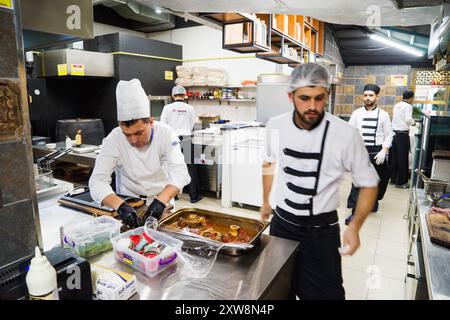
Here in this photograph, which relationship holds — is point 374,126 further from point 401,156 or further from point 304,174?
point 304,174

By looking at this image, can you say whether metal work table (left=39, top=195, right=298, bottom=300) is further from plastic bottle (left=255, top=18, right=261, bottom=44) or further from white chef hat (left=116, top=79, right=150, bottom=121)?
plastic bottle (left=255, top=18, right=261, bottom=44)

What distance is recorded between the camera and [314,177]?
148cm

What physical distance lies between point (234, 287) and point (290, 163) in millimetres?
670

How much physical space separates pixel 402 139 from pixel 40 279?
588 cm

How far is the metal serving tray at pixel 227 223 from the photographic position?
1.33 m

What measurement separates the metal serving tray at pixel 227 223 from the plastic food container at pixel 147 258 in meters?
0.17

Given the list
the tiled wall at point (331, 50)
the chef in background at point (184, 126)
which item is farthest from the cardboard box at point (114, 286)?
the tiled wall at point (331, 50)

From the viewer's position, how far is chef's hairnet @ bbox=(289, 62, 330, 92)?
1295 mm

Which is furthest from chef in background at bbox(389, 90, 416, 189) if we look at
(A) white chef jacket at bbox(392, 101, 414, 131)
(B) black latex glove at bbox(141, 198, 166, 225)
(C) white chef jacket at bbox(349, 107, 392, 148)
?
(B) black latex glove at bbox(141, 198, 166, 225)

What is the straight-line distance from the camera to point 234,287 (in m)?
1.12

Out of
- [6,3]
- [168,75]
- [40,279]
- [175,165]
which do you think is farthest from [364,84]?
[40,279]

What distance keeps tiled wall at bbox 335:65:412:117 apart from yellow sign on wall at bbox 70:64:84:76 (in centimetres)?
643

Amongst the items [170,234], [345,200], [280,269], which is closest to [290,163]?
[280,269]
